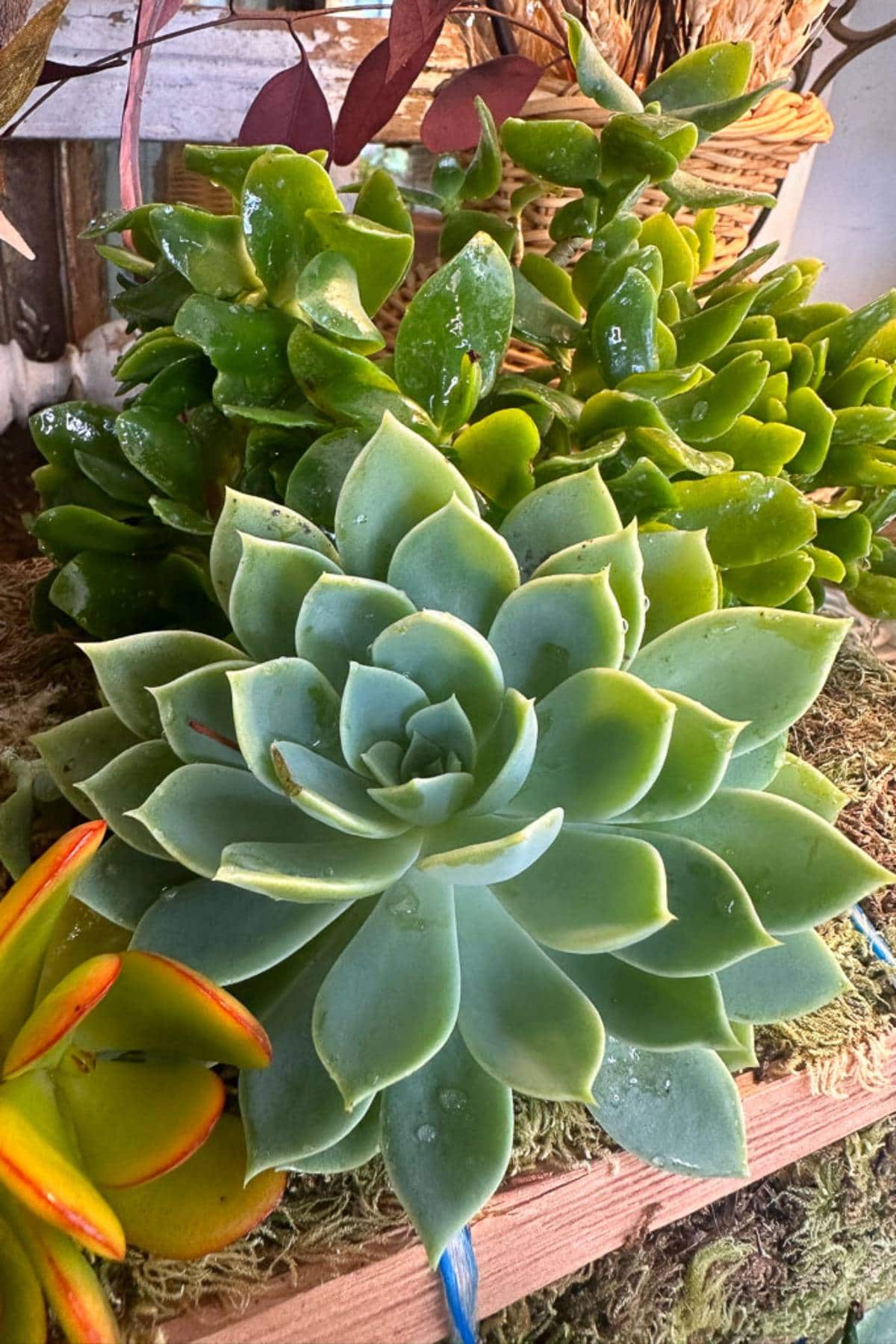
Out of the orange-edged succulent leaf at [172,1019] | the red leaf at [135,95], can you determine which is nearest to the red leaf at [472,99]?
the red leaf at [135,95]

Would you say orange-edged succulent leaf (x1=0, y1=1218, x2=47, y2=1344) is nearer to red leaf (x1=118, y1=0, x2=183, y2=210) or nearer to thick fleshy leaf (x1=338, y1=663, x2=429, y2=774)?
thick fleshy leaf (x1=338, y1=663, x2=429, y2=774)

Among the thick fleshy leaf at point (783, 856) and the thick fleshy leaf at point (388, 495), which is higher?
the thick fleshy leaf at point (388, 495)

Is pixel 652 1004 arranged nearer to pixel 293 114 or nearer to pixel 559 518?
pixel 559 518

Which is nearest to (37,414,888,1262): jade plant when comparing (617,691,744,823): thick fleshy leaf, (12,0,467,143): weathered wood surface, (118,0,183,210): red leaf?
(617,691,744,823): thick fleshy leaf

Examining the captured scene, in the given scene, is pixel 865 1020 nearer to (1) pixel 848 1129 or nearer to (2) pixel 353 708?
(1) pixel 848 1129

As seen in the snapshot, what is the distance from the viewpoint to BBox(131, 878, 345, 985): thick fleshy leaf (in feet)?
1.24

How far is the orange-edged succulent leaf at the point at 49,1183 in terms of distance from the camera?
0.27 meters

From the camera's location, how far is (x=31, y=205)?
129 cm

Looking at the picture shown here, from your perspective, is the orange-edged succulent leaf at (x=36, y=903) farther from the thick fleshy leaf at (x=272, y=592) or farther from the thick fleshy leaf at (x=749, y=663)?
the thick fleshy leaf at (x=749, y=663)

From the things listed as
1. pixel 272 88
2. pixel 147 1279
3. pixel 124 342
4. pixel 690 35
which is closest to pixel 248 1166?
pixel 147 1279

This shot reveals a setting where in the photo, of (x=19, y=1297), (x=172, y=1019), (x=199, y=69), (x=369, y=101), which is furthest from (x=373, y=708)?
(x=199, y=69)

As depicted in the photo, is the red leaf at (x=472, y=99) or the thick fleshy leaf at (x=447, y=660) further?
the red leaf at (x=472, y=99)

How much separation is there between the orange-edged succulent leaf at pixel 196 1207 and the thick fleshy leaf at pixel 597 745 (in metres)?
0.18

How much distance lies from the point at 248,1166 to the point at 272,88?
738mm
